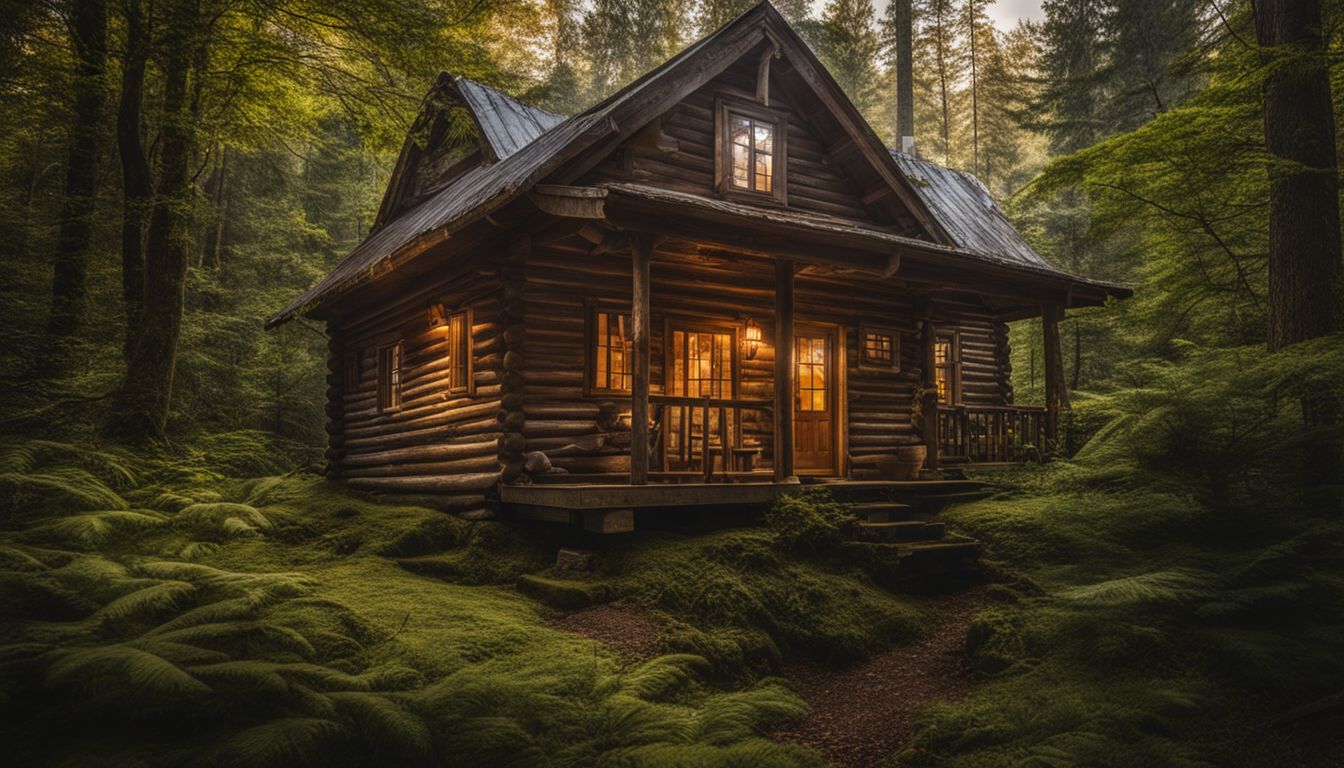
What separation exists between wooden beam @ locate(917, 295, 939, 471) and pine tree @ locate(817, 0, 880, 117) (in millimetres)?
19625

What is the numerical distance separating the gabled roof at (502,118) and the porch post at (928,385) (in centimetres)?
791

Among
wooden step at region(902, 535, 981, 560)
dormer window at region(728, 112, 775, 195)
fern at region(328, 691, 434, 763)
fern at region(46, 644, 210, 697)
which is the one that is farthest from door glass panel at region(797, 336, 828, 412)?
fern at region(46, 644, 210, 697)

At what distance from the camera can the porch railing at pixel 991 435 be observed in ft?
40.1

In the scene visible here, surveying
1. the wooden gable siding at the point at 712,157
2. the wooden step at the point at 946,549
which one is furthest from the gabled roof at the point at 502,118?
the wooden step at the point at 946,549

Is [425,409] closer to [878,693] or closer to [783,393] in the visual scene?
[783,393]

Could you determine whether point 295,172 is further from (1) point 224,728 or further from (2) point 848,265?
(1) point 224,728

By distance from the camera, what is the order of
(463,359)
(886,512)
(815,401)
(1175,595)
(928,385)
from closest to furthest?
(1175,595) < (886,512) < (463,359) < (928,385) < (815,401)

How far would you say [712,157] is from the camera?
11312mm

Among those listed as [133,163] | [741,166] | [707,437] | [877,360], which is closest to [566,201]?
[707,437]

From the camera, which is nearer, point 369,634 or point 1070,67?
point 369,634

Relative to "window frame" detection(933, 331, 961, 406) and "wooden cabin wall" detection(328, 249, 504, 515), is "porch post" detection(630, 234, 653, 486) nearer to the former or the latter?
"wooden cabin wall" detection(328, 249, 504, 515)

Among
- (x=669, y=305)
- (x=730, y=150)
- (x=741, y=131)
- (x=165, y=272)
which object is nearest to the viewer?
(x=669, y=305)

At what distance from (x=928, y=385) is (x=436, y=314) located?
26.6 ft

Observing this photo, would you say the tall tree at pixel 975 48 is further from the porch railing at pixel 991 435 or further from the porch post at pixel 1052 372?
the porch railing at pixel 991 435
